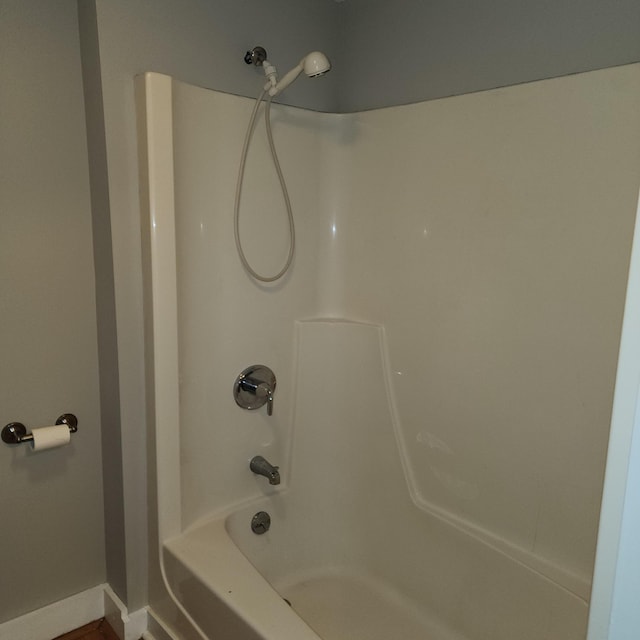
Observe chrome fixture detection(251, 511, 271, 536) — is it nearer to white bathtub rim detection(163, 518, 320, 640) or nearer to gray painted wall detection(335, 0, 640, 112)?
white bathtub rim detection(163, 518, 320, 640)

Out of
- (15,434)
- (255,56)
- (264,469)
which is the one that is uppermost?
(255,56)

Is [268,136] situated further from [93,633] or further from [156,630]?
[93,633]

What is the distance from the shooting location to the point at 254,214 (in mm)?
1741

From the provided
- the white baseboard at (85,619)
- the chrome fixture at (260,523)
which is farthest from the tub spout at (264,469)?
the white baseboard at (85,619)

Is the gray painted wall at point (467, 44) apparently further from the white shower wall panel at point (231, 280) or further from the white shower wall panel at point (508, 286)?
the white shower wall panel at point (231, 280)

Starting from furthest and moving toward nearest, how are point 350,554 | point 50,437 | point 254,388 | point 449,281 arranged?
point 350,554 < point 254,388 < point 449,281 < point 50,437

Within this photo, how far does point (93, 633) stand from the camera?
177 cm

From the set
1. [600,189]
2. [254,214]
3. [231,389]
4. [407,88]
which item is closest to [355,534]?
[231,389]

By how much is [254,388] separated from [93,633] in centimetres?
100

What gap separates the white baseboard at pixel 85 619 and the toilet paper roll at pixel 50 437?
0.60 m

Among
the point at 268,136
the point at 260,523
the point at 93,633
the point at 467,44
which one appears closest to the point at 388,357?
the point at 260,523

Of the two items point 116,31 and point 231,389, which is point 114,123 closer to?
point 116,31

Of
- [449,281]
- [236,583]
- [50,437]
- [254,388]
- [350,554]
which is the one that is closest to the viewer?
[236,583]

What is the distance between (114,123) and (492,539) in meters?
1.65
